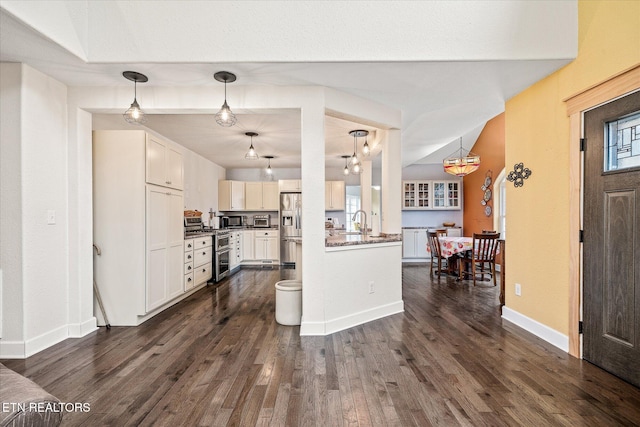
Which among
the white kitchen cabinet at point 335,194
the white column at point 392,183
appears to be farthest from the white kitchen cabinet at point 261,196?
the white column at point 392,183

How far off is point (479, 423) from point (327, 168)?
22.1 feet

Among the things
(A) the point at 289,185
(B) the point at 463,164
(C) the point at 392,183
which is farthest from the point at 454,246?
(A) the point at 289,185

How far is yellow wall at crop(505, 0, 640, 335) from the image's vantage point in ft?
7.31

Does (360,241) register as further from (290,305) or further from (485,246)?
(485,246)

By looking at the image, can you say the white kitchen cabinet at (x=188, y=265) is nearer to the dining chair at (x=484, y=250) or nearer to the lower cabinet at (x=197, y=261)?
the lower cabinet at (x=197, y=261)

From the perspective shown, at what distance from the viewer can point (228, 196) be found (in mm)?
7406

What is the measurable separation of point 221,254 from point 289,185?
2.45 meters

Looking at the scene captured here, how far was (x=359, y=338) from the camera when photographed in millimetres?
2920

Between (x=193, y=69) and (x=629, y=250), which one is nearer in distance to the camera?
(x=629, y=250)

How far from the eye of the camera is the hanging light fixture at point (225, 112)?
270cm

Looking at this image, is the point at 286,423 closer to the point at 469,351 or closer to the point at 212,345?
the point at 212,345

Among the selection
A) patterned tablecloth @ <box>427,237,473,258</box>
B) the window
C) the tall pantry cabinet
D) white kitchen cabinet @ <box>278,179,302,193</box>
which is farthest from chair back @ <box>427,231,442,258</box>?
the tall pantry cabinet

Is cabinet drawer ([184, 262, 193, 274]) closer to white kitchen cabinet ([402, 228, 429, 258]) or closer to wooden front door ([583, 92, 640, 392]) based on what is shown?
wooden front door ([583, 92, 640, 392])

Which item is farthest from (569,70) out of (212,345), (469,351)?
(212,345)
